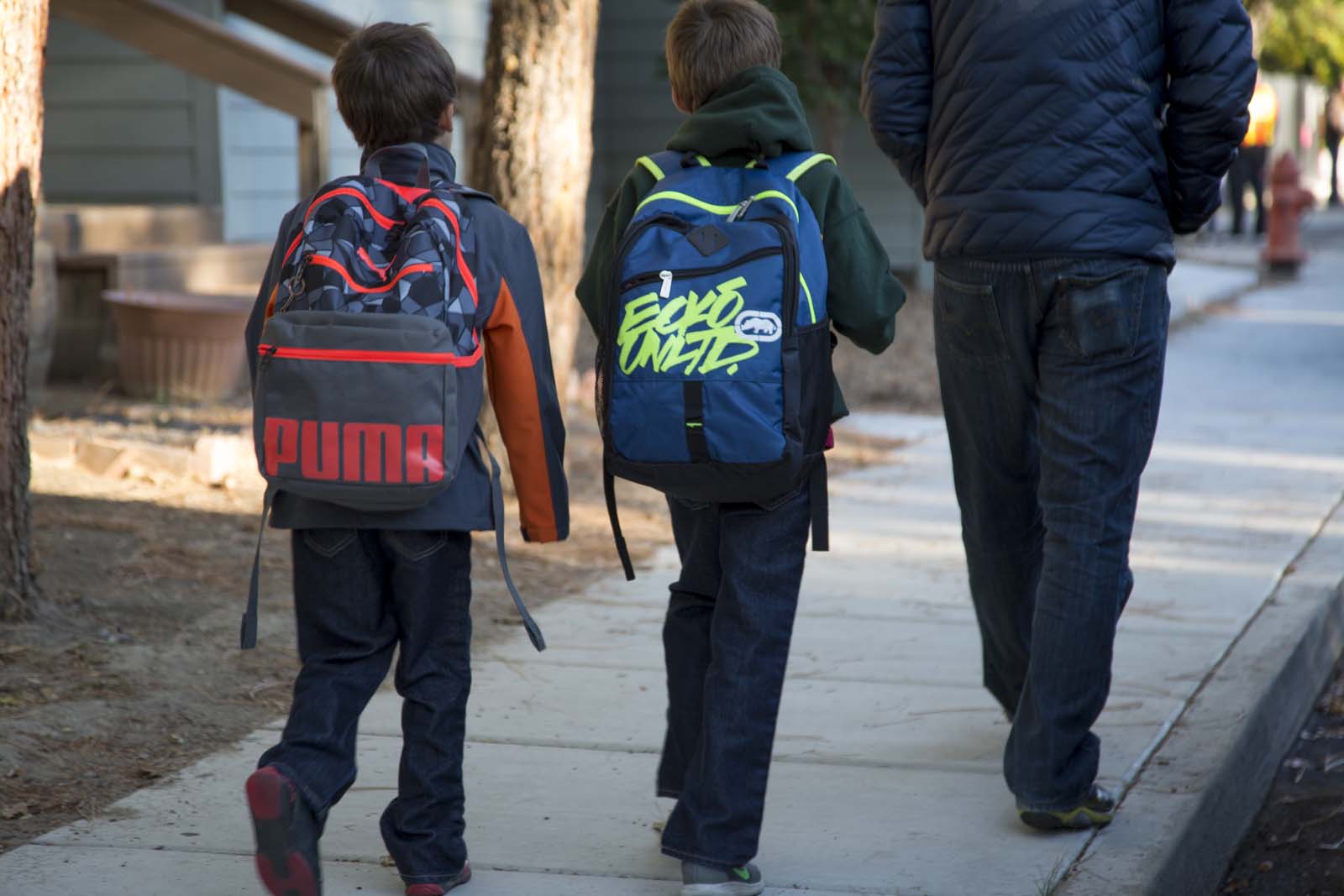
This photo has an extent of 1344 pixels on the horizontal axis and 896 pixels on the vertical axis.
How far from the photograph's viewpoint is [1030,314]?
3.43 meters

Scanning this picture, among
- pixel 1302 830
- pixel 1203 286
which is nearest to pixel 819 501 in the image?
pixel 1302 830

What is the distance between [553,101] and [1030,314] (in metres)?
3.72

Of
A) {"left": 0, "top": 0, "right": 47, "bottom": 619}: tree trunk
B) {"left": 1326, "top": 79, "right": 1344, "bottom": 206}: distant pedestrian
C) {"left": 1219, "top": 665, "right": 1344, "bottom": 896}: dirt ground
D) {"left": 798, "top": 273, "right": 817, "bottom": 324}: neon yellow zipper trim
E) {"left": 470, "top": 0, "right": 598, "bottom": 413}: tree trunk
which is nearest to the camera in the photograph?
{"left": 798, "top": 273, "right": 817, "bottom": 324}: neon yellow zipper trim

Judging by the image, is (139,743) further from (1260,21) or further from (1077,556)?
(1260,21)

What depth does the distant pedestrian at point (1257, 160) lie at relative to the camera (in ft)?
77.2

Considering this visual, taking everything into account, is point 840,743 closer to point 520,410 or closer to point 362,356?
point 520,410

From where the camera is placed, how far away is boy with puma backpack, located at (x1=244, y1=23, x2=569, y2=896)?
112 inches

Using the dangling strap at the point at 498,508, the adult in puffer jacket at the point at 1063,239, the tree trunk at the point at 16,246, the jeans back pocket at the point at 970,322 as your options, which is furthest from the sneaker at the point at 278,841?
the tree trunk at the point at 16,246

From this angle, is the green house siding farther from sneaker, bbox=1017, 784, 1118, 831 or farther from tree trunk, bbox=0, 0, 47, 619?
sneaker, bbox=1017, 784, 1118, 831

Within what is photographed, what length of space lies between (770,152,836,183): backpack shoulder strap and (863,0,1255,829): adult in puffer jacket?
50cm

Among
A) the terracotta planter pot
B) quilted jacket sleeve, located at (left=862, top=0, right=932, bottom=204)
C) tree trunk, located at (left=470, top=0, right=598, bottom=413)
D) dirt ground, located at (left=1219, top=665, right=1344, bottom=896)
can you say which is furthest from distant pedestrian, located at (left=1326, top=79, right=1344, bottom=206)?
quilted jacket sleeve, located at (left=862, top=0, right=932, bottom=204)

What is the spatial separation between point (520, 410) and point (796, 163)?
27.4 inches

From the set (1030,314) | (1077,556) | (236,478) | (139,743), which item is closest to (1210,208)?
(1030,314)

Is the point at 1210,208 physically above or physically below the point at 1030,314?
above
